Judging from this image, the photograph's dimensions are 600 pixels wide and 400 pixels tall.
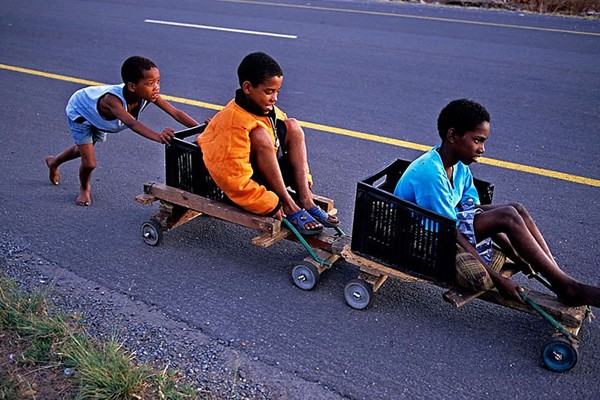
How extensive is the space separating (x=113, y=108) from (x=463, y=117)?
2.51 metres

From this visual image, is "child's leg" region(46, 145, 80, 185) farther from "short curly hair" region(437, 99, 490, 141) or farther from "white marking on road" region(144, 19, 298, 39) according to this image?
"white marking on road" region(144, 19, 298, 39)

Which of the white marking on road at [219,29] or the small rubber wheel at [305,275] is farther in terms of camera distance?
the white marking on road at [219,29]

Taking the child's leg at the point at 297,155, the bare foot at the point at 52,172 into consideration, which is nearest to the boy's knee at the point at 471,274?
the child's leg at the point at 297,155

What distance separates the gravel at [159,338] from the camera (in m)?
3.30

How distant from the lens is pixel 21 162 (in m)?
6.17

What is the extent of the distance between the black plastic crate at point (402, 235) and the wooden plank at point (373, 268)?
1.0 inches

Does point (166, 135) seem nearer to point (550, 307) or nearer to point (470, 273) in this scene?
point (470, 273)

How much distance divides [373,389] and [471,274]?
81cm

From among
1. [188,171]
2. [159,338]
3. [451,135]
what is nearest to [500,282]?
[451,135]

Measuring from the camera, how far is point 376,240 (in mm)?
3957

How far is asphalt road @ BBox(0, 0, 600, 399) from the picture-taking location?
3629mm

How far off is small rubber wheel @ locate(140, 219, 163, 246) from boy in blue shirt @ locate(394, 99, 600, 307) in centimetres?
166

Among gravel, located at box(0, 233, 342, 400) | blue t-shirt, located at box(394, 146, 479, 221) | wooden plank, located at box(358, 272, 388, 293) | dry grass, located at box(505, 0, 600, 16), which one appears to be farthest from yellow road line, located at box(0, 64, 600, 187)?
dry grass, located at box(505, 0, 600, 16)

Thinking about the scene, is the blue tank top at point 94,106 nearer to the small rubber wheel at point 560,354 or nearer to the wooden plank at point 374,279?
the wooden plank at point 374,279
